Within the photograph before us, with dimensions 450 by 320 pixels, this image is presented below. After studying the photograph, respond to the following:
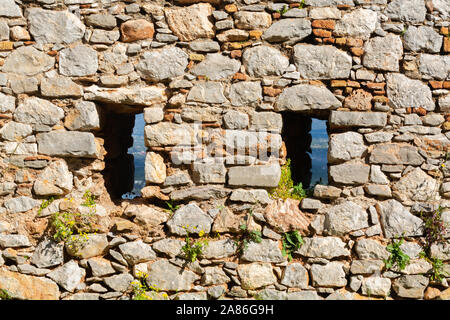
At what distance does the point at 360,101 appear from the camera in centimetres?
329

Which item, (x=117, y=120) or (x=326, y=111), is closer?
(x=326, y=111)

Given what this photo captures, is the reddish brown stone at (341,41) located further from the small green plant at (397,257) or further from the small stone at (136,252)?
the small stone at (136,252)

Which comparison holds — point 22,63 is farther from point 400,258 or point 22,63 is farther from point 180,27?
point 400,258

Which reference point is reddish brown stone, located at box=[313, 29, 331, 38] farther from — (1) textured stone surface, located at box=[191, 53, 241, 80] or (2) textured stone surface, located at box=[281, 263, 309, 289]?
(2) textured stone surface, located at box=[281, 263, 309, 289]

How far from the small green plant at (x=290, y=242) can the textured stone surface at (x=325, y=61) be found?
54.5 inches

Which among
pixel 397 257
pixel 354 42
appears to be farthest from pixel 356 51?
pixel 397 257

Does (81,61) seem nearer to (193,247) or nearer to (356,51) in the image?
(193,247)

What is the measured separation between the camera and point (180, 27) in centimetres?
334

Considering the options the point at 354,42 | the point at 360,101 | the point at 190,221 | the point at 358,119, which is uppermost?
the point at 354,42

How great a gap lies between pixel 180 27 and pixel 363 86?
167 centimetres

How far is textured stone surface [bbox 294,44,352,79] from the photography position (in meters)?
3.29

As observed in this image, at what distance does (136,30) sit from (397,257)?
2.97m

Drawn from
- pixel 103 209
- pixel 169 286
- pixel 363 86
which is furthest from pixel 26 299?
pixel 363 86

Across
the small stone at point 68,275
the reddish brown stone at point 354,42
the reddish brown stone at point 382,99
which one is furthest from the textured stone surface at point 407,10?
the small stone at point 68,275
